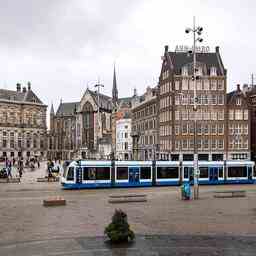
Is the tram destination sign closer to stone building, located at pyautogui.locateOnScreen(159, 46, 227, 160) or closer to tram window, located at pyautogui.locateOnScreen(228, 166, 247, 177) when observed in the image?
stone building, located at pyautogui.locateOnScreen(159, 46, 227, 160)

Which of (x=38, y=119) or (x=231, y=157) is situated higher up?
(x=38, y=119)

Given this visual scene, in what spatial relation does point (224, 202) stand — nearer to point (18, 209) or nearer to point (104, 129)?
point (18, 209)

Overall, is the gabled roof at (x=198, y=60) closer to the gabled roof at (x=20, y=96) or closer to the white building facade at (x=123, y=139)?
the white building facade at (x=123, y=139)

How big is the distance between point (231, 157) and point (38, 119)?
279ft

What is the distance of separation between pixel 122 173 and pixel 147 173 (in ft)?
8.34

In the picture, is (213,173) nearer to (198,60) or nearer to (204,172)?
(204,172)

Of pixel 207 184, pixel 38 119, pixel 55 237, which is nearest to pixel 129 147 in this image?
pixel 38 119

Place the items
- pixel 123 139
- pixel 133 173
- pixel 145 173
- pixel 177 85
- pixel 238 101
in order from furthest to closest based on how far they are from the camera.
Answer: pixel 123 139, pixel 238 101, pixel 177 85, pixel 145 173, pixel 133 173

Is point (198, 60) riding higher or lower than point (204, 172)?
higher

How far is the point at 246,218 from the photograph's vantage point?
22125mm

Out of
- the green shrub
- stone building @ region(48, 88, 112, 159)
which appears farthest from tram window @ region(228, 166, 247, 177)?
stone building @ region(48, 88, 112, 159)

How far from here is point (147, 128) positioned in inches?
3728

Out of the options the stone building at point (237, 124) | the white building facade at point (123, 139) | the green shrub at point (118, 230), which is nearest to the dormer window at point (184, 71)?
the stone building at point (237, 124)

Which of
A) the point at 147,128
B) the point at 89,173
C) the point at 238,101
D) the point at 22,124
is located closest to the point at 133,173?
the point at 89,173
